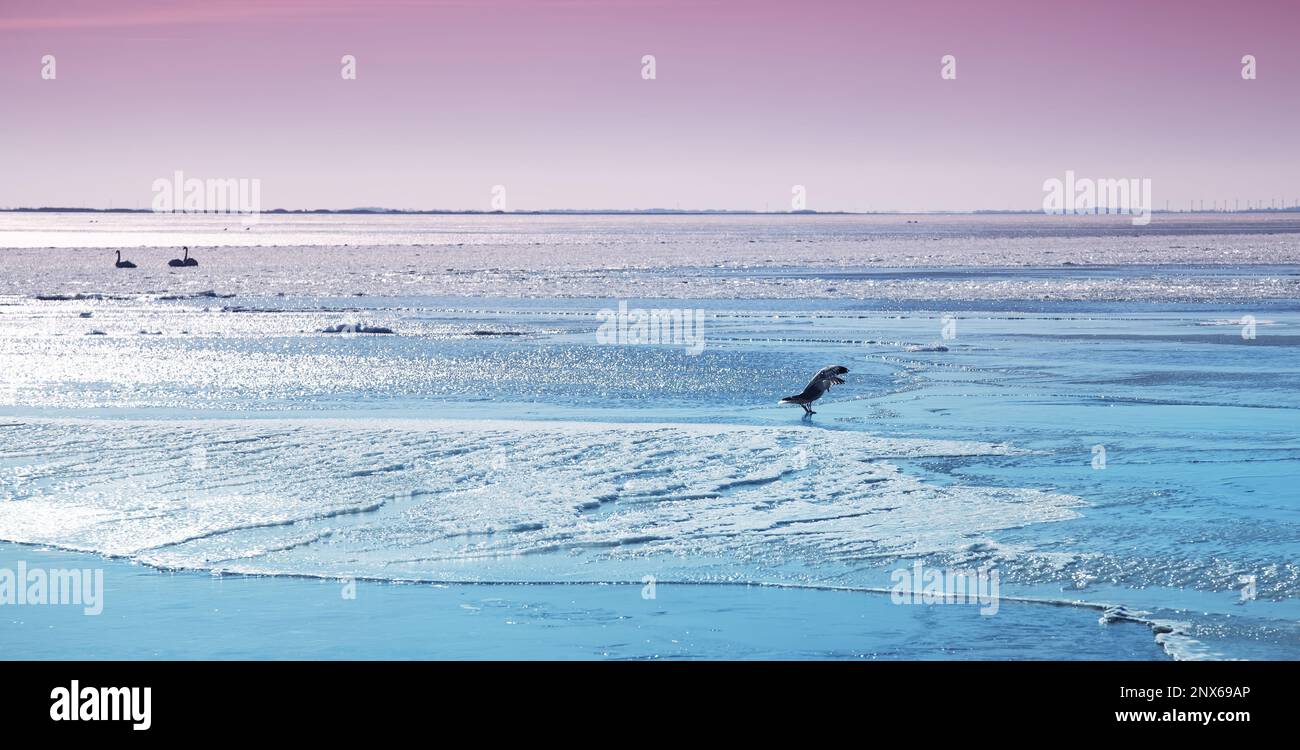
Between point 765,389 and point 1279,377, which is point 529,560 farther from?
point 1279,377

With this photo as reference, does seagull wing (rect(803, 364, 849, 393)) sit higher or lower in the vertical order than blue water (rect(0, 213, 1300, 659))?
higher

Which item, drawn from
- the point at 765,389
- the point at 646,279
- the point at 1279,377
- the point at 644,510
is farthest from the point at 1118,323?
the point at 646,279

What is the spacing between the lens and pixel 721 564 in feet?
29.6

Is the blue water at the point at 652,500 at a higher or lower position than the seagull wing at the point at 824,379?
lower

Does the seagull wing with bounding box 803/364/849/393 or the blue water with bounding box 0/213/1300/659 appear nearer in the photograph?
the blue water with bounding box 0/213/1300/659

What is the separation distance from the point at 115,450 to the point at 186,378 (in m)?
6.70

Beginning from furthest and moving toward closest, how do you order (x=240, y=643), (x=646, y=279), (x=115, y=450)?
(x=646, y=279) < (x=115, y=450) < (x=240, y=643)

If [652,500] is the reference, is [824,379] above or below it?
above

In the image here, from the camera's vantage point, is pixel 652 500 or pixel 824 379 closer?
pixel 652 500

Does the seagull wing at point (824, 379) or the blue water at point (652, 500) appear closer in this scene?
the blue water at point (652, 500)
